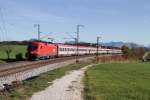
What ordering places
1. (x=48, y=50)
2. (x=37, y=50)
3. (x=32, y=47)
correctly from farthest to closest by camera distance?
(x=48, y=50)
(x=32, y=47)
(x=37, y=50)

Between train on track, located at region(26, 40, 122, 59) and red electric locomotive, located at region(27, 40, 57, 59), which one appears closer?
red electric locomotive, located at region(27, 40, 57, 59)

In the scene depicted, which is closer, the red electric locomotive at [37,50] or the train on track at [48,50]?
the red electric locomotive at [37,50]

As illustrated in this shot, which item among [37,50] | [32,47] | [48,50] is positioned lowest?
[48,50]

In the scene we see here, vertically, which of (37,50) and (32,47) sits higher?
(32,47)

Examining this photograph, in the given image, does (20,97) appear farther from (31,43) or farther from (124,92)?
(31,43)

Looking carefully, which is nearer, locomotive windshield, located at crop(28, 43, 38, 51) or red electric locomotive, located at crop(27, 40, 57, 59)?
red electric locomotive, located at crop(27, 40, 57, 59)

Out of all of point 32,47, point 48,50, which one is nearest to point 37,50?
point 32,47

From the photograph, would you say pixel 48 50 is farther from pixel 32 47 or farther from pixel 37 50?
pixel 37 50

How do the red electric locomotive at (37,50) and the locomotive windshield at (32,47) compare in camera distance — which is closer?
the red electric locomotive at (37,50)

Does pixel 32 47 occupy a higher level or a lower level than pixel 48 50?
higher

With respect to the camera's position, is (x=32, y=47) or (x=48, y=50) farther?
(x=48, y=50)

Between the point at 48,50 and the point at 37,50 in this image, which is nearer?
the point at 37,50

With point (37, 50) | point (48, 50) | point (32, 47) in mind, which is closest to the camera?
point (37, 50)

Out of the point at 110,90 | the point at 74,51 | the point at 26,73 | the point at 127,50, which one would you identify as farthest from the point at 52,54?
the point at 127,50
